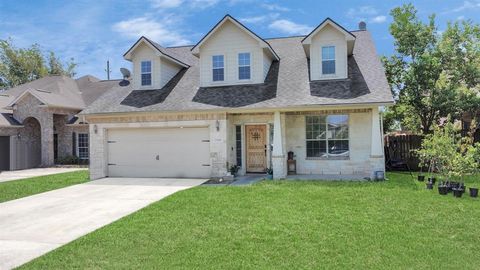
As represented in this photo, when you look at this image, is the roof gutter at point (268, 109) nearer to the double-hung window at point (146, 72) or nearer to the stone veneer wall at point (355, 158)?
the stone veneer wall at point (355, 158)

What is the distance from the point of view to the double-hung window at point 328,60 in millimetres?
15102

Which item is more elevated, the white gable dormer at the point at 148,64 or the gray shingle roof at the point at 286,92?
the white gable dormer at the point at 148,64

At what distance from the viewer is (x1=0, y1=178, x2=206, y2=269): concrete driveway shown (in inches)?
245

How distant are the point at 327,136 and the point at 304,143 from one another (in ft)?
3.24

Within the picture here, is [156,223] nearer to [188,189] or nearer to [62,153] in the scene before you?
[188,189]

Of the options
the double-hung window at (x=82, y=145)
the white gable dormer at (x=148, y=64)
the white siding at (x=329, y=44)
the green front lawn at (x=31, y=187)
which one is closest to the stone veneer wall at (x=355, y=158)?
the white siding at (x=329, y=44)

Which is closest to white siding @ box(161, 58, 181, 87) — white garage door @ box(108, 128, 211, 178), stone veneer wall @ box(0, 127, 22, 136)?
white garage door @ box(108, 128, 211, 178)

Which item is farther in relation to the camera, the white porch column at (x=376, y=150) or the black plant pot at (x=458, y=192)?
the white porch column at (x=376, y=150)

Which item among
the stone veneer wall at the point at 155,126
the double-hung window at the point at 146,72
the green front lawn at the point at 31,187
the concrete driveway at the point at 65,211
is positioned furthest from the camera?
the double-hung window at the point at 146,72

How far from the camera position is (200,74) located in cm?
1653

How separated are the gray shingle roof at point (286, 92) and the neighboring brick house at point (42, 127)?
7.42 meters

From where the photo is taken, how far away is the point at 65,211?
898 cm

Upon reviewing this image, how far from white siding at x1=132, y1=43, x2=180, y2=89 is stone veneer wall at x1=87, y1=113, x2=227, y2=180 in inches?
96.3

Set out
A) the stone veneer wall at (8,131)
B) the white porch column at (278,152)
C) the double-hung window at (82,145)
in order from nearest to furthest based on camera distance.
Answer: the white porch column at (278,152)
the stone veneer wall at (8,131)
the double-hung window at (82,145)
